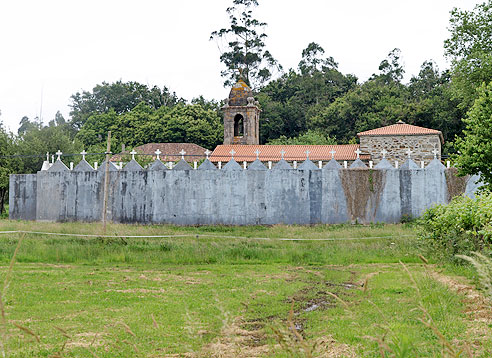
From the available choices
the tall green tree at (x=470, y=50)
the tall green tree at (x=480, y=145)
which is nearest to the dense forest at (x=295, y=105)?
the tall green tree at (x=470, y=50)

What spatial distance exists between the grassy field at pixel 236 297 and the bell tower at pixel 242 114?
17.6 m

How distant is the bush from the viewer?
875 cm

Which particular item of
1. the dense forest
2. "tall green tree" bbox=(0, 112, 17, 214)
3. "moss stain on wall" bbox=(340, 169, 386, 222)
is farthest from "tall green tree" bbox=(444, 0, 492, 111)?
"tall green tree" bbox=(0, 112, 17, 214)

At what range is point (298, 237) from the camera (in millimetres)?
16469

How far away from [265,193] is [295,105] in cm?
3099

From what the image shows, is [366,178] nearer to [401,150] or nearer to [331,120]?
[401,150]

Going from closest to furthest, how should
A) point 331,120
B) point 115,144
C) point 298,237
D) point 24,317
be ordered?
point 24,317 < point 298,237 < point 331,120 < point 115,144

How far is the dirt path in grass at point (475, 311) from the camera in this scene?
4.85 meters

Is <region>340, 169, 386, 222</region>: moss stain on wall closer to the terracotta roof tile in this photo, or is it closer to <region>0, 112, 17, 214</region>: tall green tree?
the terracotta roof tile

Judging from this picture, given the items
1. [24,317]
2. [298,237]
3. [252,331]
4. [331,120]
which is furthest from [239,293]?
[331,120]

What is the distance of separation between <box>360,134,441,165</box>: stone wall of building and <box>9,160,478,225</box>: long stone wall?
9.85 m

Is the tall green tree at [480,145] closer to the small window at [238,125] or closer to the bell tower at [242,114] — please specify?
the bell tower at [242,114]

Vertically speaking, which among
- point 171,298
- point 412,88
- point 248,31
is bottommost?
point 171,298

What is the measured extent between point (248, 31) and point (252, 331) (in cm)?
5330
